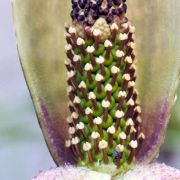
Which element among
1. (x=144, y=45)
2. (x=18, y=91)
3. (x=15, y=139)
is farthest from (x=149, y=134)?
(x=18, y=91)

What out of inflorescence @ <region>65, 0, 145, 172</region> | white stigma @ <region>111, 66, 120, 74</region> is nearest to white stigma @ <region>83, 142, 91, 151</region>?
inflorescence @ <region>65, 0, 145, 172</region>

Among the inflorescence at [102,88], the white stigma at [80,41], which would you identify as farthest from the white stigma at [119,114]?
the white stigma at [80,41]

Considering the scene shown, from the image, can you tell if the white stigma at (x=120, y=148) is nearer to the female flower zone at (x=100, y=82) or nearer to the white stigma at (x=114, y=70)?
the female flower zone at (x=100, y=82)

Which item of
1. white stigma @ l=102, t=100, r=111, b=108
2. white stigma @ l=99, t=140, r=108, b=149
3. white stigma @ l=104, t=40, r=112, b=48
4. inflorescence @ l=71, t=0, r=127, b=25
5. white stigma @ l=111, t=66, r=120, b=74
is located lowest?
white stigma @ l=99, t=140, r=108, b=149

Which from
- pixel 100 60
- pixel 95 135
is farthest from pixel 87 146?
pixel 100 60

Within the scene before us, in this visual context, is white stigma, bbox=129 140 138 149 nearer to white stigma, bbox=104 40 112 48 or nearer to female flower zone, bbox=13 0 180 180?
female flower zone, bbox=13 0 180 180

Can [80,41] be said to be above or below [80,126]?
above

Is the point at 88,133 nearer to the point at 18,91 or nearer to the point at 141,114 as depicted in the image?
the point at 141,114

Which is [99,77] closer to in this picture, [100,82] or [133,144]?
[100,82]
